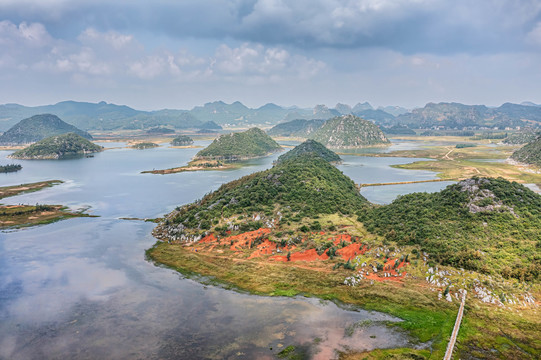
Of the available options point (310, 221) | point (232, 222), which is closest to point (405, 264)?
point (310, 221)

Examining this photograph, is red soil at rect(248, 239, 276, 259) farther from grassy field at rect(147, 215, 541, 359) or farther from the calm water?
the calm water

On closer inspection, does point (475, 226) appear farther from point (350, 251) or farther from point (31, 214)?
point (31, 214)

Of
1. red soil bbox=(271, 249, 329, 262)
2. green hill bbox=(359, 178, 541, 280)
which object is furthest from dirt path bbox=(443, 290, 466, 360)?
red soil bbox=(271, 249, 329, 262)

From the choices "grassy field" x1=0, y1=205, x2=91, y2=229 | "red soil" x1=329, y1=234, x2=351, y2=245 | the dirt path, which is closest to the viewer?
the dirt path

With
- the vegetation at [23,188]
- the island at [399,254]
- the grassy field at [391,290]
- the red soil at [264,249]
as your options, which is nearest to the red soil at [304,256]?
the island at [399,254]

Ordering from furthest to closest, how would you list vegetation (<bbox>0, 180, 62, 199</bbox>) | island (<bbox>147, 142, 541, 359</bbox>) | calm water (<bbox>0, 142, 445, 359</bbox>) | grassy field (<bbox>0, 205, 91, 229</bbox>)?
1. vegetation (<bbox>0, 180, 62, 199</bbox>)
2. grassy field (<bbox>0, 205, 91, 229</bbox>)
3. island (<bbox>147, 142, 541, 359</bbox>)
4. calm water (<bbox>0, 142, 445, 359</bbox>)

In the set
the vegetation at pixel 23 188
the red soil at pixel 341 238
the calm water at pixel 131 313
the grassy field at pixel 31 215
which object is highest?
the vegetation at pixel 23 188

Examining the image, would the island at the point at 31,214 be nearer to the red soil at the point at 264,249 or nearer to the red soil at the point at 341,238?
the red soil at the point at 264,249

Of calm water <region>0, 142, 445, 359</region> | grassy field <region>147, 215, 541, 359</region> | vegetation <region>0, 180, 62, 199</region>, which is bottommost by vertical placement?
calm water <region>0, 142, 445, 359</region>
